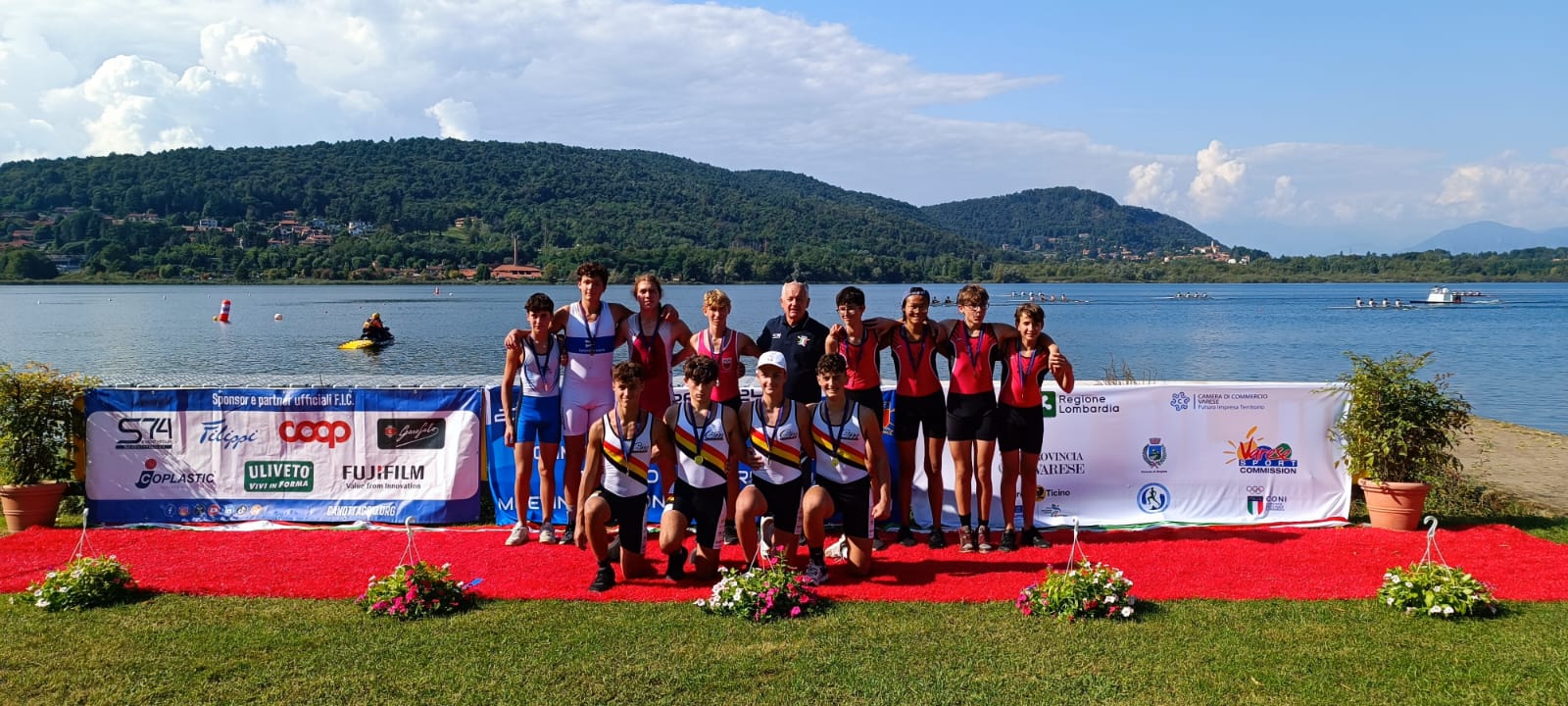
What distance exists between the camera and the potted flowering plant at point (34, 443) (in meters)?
7.86

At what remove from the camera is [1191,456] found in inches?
324

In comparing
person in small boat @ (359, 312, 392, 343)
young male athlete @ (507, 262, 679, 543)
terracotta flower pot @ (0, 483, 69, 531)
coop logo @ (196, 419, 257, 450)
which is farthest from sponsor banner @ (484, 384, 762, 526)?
person in small boat @ (359, 312, 392, 343)

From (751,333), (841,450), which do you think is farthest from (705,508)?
(751,333)

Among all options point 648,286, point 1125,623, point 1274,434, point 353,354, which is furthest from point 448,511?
point 353,354

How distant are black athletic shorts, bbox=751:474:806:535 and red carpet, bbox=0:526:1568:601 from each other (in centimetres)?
48

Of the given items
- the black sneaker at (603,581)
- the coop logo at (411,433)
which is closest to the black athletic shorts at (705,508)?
the black sneaker at (603,581)

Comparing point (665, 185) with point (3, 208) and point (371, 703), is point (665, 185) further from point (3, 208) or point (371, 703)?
point (371, 703)

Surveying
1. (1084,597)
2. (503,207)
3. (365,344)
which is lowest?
(365,344)

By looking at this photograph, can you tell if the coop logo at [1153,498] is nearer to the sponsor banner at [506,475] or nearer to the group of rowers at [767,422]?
the group of rowers at [767,422]

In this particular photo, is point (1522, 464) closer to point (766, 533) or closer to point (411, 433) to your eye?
point (766, 533)

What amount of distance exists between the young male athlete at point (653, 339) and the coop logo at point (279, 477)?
10.5 feet

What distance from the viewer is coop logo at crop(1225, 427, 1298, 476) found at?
8.20 meters

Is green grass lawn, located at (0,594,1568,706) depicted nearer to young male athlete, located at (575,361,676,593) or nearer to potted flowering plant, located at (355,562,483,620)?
potted flowering plant, located at (355,562,483,620)

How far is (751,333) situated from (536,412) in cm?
4153
